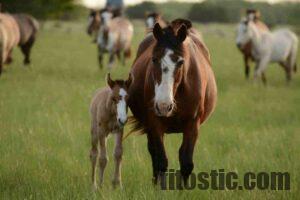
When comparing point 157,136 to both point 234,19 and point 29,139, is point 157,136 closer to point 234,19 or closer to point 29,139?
point 29,139

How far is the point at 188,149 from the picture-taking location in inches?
252

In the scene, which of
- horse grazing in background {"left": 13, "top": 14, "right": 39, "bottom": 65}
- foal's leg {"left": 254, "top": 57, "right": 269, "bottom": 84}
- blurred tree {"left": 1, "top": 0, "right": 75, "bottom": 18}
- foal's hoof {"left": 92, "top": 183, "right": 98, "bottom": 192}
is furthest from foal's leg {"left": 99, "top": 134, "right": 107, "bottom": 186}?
blurred tree {"left": 1, "top": 0, "right": 75, "bottom": 18}

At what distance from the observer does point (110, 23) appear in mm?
21672

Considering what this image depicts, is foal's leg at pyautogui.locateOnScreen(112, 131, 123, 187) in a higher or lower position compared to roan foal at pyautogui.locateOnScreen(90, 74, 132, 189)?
lower

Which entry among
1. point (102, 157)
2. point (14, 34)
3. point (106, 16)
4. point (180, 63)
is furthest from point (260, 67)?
point (180, 63)

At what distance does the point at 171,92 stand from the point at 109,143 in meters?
3.32

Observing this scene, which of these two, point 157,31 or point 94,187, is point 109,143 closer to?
point 94,187

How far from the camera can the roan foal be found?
20.7ft

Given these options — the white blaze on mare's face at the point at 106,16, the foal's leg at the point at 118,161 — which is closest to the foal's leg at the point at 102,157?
the foal's leg at the point at 118,161

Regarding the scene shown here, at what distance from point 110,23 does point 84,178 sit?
50.0ft

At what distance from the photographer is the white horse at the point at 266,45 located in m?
19.5

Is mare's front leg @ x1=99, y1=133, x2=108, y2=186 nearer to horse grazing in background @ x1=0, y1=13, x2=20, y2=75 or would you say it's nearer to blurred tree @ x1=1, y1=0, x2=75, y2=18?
horse grazing in background @ x1=0, y1=13, x2=20, y2=75

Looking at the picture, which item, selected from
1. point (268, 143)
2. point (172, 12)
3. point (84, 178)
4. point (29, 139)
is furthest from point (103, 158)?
point (172, 12)

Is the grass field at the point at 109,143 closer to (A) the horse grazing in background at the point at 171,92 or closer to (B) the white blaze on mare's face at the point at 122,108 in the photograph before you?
(A) the horse grazing in background at the point at 171,92
